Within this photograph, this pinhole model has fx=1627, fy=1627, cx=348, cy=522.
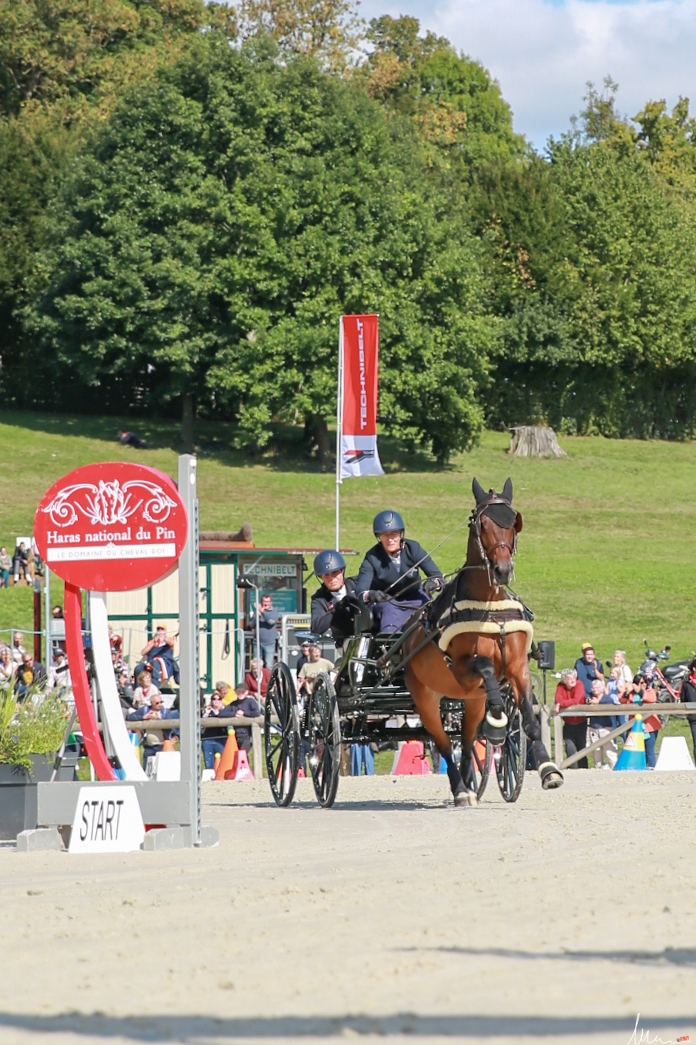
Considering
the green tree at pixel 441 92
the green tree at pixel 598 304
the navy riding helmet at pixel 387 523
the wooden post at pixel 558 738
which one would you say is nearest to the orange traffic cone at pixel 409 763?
the wooden post at pixel 558 738

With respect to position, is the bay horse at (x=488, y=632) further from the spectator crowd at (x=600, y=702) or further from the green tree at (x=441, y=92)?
the green tree at (x=441, y=92)

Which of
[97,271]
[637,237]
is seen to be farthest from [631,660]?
[637,237]

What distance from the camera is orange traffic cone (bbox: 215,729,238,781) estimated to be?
1909 cm

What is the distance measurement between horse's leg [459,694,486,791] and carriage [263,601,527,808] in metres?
0.10

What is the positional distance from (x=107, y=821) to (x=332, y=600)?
138 inches

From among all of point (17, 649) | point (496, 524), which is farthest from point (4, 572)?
point (496, 524)

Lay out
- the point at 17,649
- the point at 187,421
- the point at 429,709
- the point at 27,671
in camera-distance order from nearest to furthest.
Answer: the point at 429,709
the point at 27,671
the point at 17,649
the point at 187,421

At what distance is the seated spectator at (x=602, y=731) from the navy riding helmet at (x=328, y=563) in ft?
26.2

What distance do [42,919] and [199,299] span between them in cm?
4863

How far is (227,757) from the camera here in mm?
19203

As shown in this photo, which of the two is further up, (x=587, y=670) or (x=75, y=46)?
(x=75, y=46)

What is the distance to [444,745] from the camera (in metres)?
12.2

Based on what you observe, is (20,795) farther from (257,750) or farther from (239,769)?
(239,769)

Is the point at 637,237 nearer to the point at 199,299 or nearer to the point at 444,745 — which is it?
the point at 199,299
